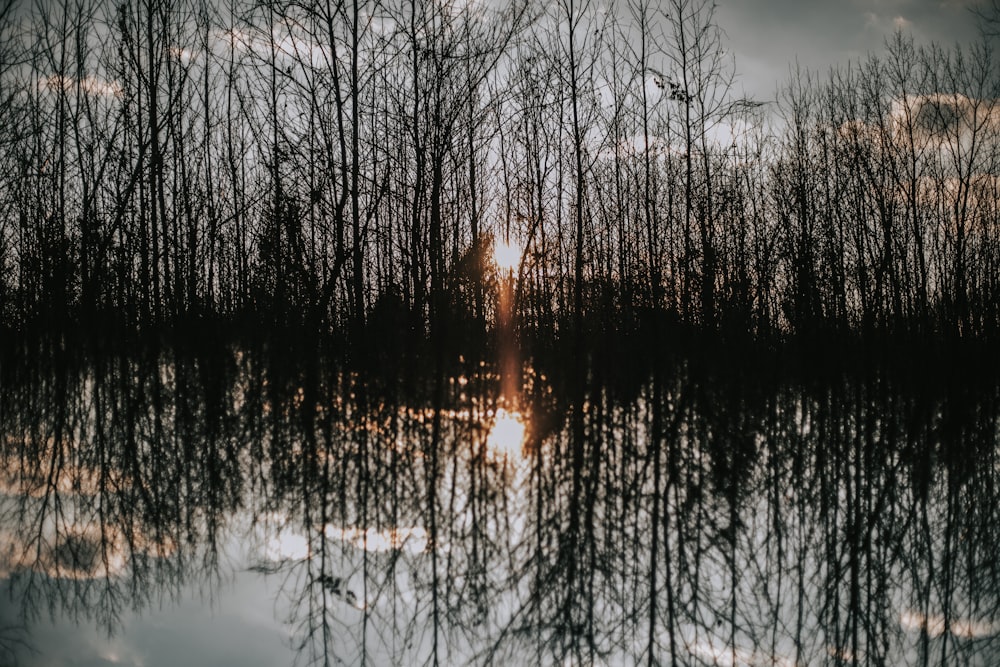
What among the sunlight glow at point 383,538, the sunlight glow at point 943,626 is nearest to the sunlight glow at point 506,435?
the sunlight glow at point 383,538

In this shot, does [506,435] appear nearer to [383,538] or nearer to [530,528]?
[530,528]

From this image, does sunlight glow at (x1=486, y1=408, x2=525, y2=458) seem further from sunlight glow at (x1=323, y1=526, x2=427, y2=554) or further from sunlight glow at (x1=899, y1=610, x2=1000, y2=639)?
sunlight glow at (x1=899, y1=610, x2=1000, y2=639)

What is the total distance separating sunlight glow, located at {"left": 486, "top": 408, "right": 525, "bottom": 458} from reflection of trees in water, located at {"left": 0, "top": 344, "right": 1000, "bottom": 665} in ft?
0.25

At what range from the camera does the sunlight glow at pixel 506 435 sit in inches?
164

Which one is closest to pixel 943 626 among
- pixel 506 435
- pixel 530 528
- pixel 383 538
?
pixel 530 528

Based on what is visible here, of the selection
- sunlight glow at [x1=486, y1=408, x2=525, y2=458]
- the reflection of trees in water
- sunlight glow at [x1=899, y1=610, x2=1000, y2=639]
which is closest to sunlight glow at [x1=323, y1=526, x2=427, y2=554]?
the reflection of trees in water

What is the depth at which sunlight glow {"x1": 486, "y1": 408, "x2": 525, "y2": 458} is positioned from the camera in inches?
164

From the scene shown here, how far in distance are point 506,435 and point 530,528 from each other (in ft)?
6.10

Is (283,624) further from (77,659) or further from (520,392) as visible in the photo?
(520,392)

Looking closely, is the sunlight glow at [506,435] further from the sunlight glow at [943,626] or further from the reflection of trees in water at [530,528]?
the sunlight glow at [943,626]

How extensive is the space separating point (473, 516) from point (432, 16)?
8.20 m

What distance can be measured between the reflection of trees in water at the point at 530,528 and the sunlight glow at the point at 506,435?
0.25 feet

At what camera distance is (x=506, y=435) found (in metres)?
4.64

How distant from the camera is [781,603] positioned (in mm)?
2250
